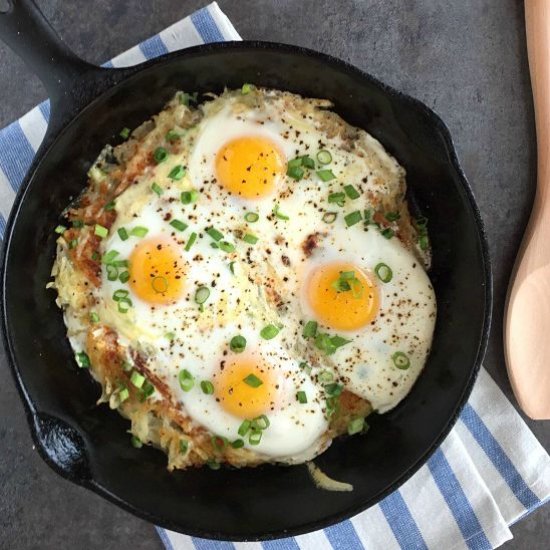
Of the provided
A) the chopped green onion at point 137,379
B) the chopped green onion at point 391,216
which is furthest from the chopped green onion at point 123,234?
the chopped green onion at point 391,216

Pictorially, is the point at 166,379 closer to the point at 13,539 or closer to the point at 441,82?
the point at 13,539

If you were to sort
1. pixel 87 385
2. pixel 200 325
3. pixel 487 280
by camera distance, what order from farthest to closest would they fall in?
1. pixel 87 385
2. pixel 200 325
3. pixel 487 280

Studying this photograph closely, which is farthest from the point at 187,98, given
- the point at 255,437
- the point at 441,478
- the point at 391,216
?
the point at 441,478

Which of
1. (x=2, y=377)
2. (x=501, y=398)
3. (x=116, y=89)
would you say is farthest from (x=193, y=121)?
(x=501, y=398)

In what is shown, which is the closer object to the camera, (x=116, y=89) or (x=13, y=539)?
(x=116, y=89)

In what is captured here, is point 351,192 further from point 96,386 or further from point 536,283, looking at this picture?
point 96,386

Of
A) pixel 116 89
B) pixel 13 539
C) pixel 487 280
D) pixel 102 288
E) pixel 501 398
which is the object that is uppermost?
pixel 116 89
